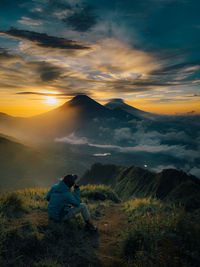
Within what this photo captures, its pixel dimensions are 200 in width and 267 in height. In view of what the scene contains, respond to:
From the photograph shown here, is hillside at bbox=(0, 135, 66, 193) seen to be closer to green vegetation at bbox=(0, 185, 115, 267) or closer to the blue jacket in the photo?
green vegetation at bbox=(0, 185, 115, 267)

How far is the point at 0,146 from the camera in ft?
469

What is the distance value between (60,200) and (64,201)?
0.41ft

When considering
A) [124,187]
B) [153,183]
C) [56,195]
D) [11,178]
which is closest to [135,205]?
[56,195]

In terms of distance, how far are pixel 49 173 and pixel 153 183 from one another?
396 ft

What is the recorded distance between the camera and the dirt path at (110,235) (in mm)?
4852

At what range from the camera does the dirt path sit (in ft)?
15.9

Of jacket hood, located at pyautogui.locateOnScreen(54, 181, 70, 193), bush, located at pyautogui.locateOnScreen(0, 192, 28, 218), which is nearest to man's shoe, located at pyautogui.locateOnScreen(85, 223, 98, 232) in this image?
jacket hood, located at pyautogui.locateOnScreen(54, 181, 70, 193)

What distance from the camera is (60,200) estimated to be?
6031 millimetres

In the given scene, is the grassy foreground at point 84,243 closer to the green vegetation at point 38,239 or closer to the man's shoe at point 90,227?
the green vegetation at point 38,239

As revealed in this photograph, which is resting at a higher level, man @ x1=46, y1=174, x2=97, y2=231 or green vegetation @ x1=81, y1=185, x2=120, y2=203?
man @ x1=46, y1=174, x2=97, y2=231

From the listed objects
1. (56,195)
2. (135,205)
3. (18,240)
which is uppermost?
(56,195)

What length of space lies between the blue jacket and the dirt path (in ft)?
4.49

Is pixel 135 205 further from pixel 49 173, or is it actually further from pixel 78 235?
pixel 49 173

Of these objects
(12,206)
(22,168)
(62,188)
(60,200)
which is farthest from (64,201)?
(22,168)
